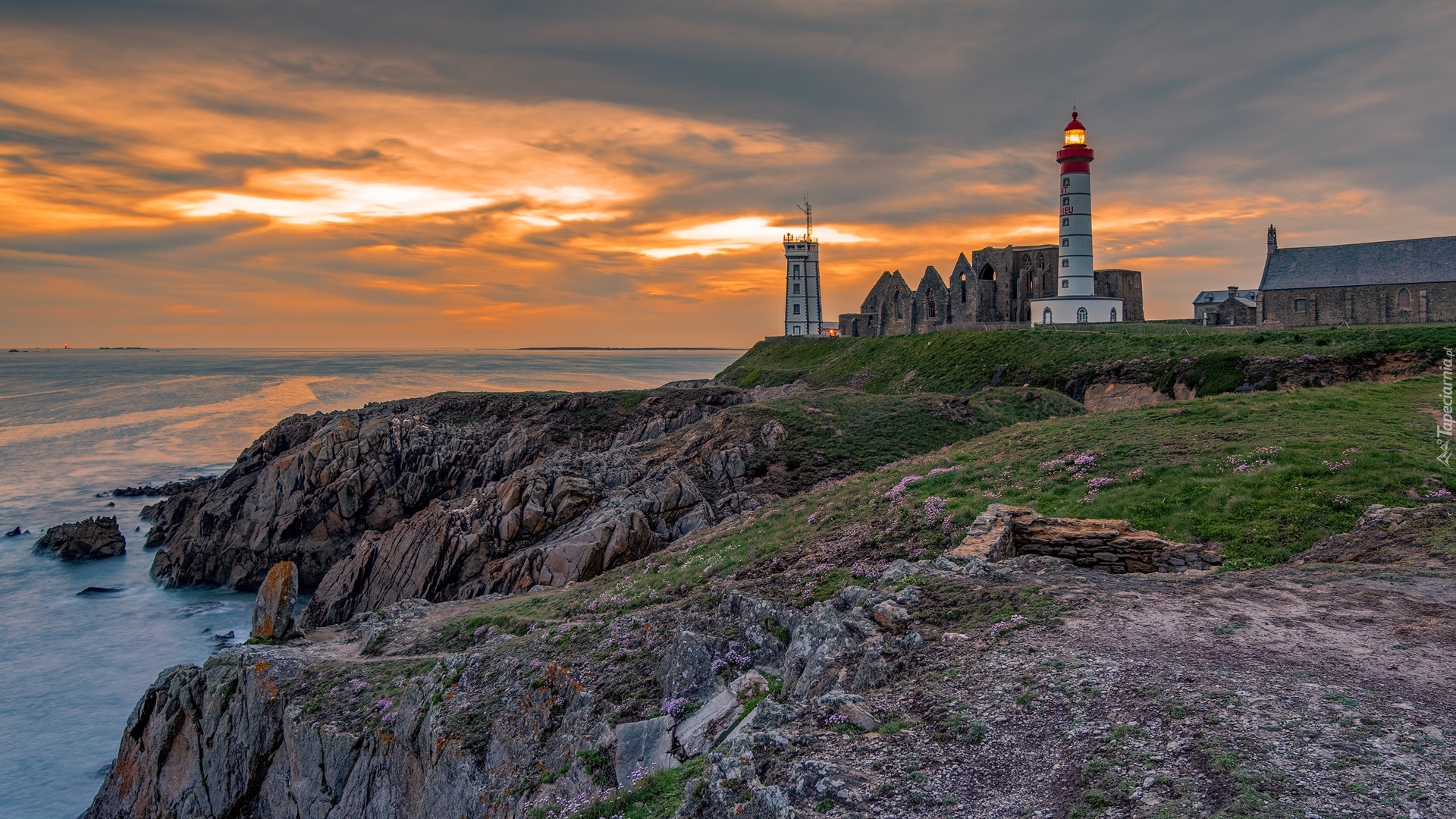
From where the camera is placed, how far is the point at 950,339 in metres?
82.4

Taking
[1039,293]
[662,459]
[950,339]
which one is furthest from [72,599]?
[1039,293]

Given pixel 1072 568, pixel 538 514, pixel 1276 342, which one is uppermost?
pixel 1276 342

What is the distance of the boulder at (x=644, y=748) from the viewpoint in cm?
1416

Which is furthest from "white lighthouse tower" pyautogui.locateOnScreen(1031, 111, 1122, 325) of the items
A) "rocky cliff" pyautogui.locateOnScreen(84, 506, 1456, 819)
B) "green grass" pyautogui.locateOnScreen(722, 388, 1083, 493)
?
"rocky cliff" pyautogui.locateOnScreen(84, 506, 1456, 819)

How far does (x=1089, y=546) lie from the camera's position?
18516 millimetres

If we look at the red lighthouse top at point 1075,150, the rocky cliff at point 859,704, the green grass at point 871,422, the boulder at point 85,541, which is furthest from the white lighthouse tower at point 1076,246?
the boulder at point 85,541

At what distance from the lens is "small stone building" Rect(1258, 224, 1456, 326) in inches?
2948

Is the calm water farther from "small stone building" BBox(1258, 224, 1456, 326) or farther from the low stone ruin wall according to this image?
"small stone building" BBox(1258, 224, 1456, 326)

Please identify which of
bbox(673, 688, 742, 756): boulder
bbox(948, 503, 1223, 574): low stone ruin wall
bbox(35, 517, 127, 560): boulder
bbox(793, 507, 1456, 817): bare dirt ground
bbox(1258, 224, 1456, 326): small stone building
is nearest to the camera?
bbox(793, 507, 1456, 817): bare dirt ground

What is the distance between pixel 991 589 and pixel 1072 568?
3.26 m

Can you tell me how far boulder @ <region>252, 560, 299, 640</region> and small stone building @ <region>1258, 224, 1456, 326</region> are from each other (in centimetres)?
8127

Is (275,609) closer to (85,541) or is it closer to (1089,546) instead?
(1089,546)

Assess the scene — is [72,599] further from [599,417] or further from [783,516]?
[783,516]

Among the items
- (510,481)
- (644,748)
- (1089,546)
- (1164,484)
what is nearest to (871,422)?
(510,481)
